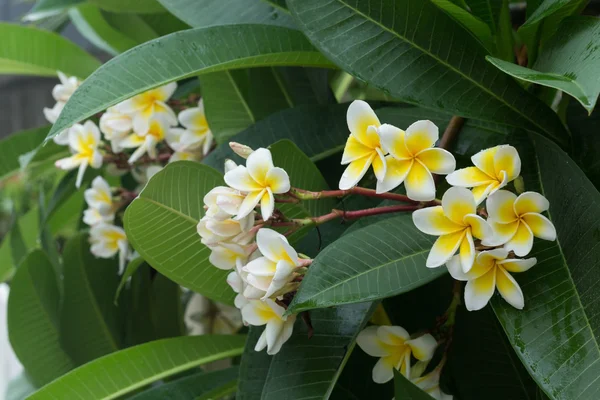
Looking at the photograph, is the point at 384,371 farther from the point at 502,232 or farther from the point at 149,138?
the point at 149,138

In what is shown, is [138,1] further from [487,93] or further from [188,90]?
[487,93]

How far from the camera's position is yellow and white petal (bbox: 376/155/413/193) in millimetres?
435

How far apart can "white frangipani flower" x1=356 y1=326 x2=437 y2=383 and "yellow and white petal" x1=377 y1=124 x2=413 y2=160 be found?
0.14 m

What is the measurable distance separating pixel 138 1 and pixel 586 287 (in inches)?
23.6

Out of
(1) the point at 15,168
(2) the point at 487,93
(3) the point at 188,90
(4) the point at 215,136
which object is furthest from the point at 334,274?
(1) the point at 15,168

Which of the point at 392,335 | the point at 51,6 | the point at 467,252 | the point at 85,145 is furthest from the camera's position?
the point at 51,6

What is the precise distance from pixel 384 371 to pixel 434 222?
0.16 m

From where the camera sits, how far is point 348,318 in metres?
0.50

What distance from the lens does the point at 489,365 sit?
1.79 feet

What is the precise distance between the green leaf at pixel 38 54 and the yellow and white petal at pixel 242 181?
553mm

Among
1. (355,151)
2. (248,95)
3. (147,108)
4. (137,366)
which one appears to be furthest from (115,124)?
(355,151)

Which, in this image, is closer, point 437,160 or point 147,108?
point 437,160

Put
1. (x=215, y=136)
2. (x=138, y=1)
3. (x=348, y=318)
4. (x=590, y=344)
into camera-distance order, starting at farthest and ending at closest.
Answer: (x=138, y=1) → (x=215, y=136) → (x=348, y=318) → (x=590, y=344)

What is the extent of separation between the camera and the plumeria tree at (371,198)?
42 centimetres
